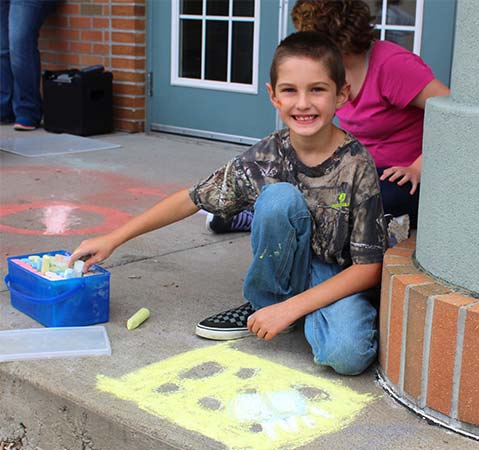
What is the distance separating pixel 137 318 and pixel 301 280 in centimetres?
59

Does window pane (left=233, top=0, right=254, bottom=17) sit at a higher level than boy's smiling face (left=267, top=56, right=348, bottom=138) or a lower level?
higher

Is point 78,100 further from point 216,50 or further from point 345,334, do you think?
point 345,334

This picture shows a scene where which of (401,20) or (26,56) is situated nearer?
(401,20)

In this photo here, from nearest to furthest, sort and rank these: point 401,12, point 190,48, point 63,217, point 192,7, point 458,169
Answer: point 458,169 → point 63,217 → point 401,12 → point 192,7 → point 190,48

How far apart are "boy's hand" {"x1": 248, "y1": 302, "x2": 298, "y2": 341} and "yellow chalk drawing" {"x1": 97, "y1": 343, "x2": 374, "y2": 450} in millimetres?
101

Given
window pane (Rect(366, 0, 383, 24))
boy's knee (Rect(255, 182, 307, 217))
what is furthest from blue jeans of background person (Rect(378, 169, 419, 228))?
window pane (Rect(366, 0, 383, 24))

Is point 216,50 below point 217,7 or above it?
below

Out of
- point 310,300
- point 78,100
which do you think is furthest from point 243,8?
point 310,300

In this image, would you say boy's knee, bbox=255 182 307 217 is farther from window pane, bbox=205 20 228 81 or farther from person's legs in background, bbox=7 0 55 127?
person's legs in background, bbox=7 0 55 127

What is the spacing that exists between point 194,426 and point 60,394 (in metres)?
0.45

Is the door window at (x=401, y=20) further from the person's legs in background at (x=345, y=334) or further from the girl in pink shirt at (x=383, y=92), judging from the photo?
the person's legs in background at (x=345, y=334)

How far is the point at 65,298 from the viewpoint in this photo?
2859 mm

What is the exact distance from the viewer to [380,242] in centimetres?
268

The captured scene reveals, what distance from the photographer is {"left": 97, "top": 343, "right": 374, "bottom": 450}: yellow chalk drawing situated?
2.22m
